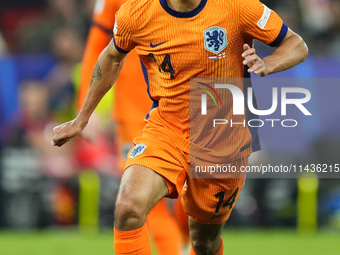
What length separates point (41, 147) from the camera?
27.9 ft

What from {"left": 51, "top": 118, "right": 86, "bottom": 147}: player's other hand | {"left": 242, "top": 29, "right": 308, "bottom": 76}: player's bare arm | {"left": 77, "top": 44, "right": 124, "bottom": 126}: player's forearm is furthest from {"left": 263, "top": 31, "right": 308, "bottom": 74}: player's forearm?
{"left": 51, "top": 118, "right": 86, "bottom": 147}: player's other hand

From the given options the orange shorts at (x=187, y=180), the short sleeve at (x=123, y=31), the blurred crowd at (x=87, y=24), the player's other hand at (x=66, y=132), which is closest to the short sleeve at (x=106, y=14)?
the short sleeve at (x=123, y=31)

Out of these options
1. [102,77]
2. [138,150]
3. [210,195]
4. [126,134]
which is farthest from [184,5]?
[126,134]

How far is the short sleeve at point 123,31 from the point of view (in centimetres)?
379

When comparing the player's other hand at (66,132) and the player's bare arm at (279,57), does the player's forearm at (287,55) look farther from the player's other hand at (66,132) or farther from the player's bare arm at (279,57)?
the player's other hand at (66,132)

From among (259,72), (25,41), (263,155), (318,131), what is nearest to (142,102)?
(259,72)

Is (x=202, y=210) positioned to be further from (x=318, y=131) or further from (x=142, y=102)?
(x=318, y=131)

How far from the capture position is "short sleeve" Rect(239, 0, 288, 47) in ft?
12.0

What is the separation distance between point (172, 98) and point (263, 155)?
15.0ft

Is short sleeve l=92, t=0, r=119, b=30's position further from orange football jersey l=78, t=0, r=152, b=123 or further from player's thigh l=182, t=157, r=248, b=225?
player's thigh l=182, t=157, r=248, b=225

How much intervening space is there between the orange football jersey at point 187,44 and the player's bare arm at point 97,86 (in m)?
0.12

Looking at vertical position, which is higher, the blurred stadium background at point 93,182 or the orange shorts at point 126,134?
the orange shorts at point 126,134

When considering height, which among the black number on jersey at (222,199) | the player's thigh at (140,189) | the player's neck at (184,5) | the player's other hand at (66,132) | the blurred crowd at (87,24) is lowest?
the black number on jersey at (222,199)

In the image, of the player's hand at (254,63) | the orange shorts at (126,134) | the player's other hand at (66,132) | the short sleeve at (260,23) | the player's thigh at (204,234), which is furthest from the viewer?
the orange shorts at (126,134)
